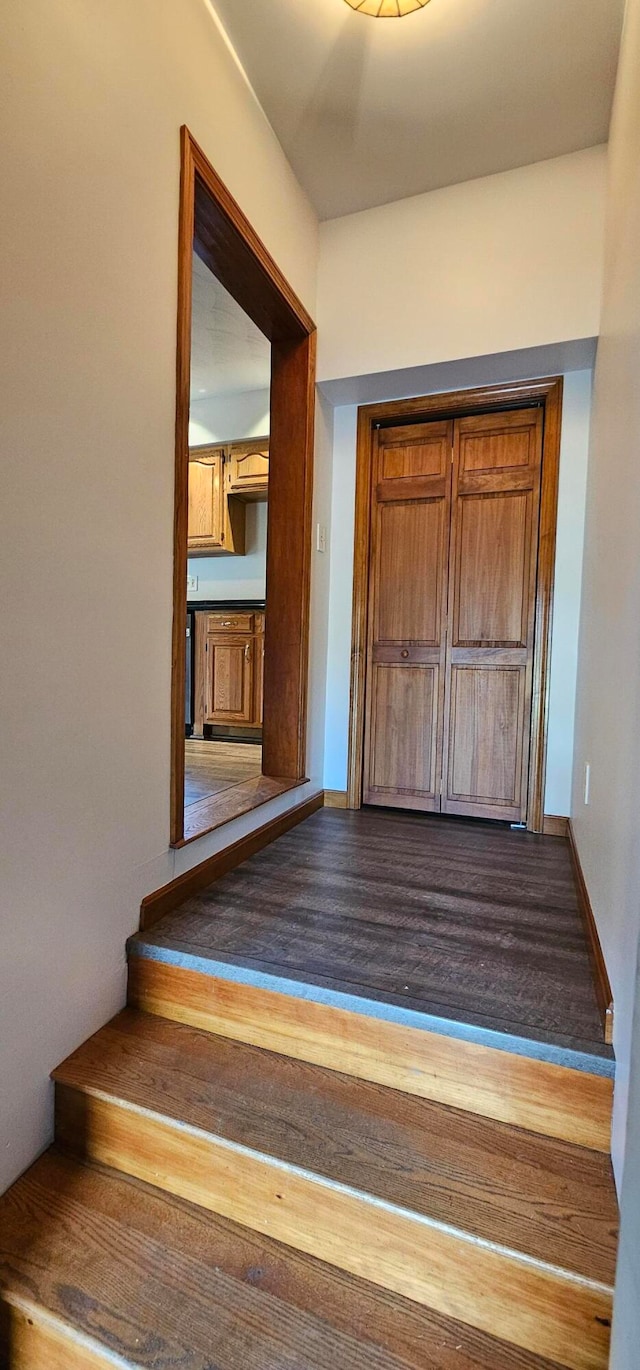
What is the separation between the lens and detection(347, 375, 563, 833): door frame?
2432 millimetres

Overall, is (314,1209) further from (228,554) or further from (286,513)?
(228,554)

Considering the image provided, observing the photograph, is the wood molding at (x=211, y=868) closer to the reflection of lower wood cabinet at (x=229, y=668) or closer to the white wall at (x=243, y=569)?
the reflection of lower wood cabinet at (x=229, y=668)

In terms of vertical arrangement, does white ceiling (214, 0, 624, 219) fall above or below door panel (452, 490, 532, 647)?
above

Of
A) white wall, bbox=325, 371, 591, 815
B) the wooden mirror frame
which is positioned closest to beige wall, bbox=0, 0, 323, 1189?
the wooden mirror frame

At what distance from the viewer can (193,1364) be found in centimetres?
84

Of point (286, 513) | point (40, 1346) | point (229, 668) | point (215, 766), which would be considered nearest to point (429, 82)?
point (286, 513)

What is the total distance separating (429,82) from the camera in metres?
1.83

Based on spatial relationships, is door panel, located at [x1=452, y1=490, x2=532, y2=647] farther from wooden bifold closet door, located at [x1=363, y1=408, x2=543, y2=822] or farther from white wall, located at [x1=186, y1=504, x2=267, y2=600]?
white wall, located at [x1=186, y1=504, x2=267, y2=600]

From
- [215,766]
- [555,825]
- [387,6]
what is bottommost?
[555,825]

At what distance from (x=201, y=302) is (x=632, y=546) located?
2.40 metres

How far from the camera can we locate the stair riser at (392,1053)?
1071 mm

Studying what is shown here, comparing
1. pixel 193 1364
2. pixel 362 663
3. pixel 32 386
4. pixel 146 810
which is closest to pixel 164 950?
pixel 146 810

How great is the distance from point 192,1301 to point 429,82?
3.09 m

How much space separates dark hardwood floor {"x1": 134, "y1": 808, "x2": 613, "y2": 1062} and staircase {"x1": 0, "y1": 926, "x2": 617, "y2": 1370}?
8cm
